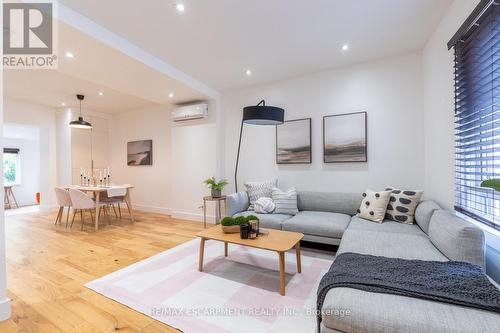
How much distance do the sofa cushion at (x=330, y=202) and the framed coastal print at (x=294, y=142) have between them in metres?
0.62

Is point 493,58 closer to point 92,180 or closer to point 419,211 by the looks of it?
point 419,211

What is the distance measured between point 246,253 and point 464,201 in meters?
2.39

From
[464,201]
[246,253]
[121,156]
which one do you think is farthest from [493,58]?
[121,156]

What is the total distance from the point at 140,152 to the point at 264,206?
13.5ft

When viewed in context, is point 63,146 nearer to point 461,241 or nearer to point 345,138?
point 345,138

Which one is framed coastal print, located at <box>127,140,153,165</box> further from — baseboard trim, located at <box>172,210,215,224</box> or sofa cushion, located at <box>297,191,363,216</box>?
sofa cushion, located at <box>297,191,363,216</box>

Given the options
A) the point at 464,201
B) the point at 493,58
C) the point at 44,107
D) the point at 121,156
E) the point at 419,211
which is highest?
the point at 44,107

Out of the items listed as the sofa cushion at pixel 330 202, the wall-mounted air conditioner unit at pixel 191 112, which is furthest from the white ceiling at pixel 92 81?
the sofa cushion at pixel 330 202

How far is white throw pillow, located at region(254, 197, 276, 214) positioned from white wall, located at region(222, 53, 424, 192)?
2.23ft

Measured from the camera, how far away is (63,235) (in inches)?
149

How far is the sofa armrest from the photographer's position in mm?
3443

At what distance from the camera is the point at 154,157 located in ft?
18.9

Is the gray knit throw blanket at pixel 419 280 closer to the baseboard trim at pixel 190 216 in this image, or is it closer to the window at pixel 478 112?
the window at pixel 478 112

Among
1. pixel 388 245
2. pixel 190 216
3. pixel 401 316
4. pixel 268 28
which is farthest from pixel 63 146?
pixel 401 316
